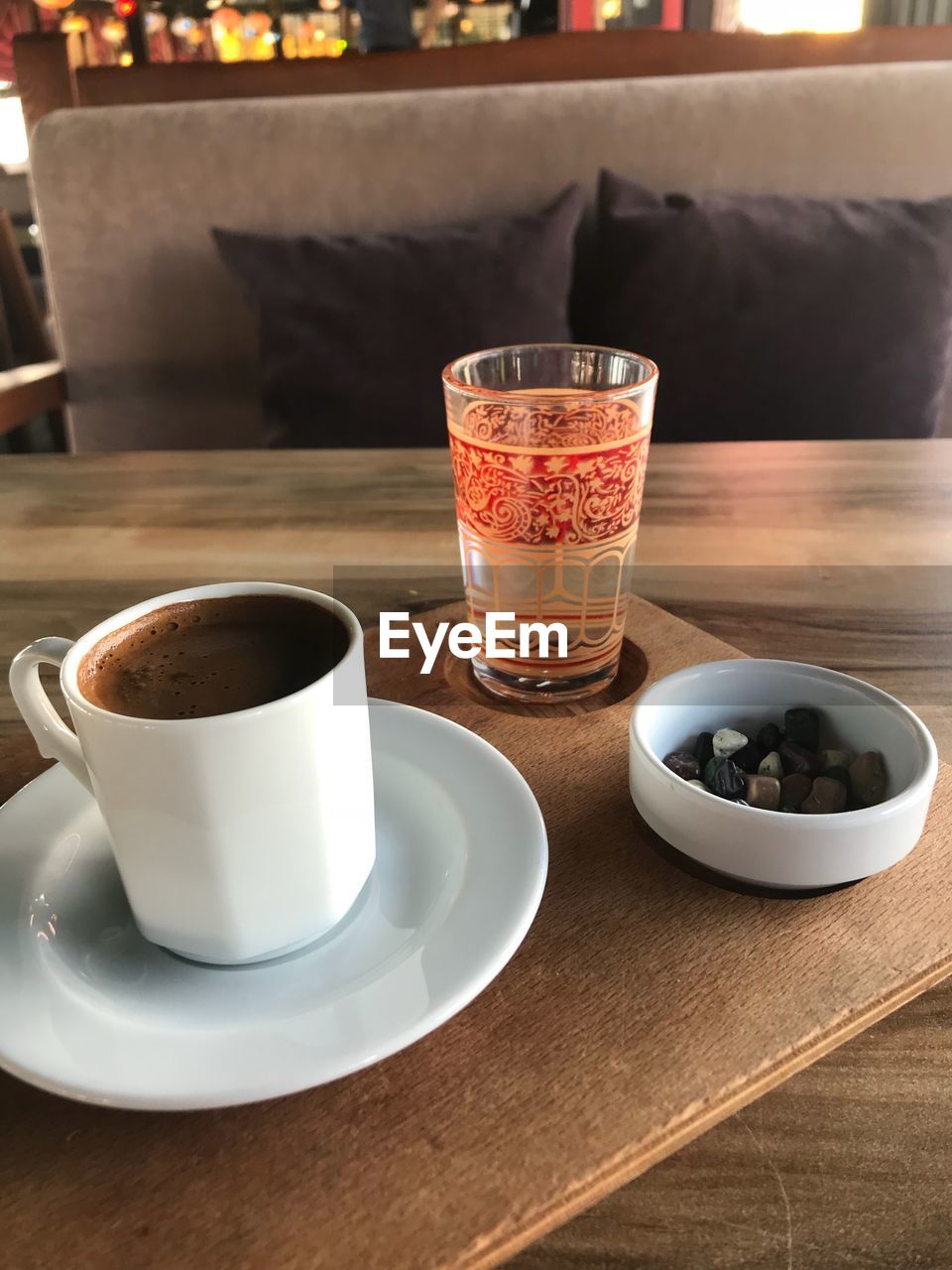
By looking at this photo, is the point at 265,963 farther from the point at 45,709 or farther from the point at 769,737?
the point at 769,737

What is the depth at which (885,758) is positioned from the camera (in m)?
0.43

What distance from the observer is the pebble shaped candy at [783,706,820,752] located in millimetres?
461

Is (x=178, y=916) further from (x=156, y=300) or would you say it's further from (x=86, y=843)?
(x=156, y=300)

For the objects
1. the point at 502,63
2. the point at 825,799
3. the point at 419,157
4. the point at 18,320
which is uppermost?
the point at 502,63

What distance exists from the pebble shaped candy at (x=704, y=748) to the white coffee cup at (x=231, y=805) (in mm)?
163

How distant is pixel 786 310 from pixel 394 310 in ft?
1.65

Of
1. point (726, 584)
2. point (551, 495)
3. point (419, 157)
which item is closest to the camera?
point (551, 495)

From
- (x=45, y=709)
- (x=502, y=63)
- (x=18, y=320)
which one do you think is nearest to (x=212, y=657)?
(x=45, y=709)

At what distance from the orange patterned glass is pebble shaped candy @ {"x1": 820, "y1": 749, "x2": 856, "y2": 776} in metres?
0.16

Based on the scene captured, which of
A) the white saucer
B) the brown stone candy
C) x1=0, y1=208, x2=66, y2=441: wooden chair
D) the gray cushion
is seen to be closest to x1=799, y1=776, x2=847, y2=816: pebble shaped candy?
the brown stone candy

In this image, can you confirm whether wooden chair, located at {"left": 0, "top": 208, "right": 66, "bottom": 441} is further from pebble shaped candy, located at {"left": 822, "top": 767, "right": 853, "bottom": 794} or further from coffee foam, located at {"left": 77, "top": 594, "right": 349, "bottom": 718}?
pebble shaped candy, located at {"left": 822, "top": 767, "right": 853, "bottom": 794}

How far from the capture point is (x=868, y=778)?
1.40 feet

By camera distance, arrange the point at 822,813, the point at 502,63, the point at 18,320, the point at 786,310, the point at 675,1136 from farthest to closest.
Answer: the point at 18,320, the point at 502,63, the point at 786,310, the point at 822,813, the point at 675,1136

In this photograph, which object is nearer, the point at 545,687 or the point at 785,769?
Result: the point at 785,769
